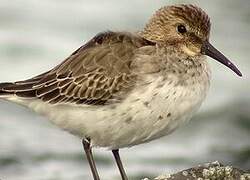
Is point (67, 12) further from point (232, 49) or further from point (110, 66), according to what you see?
point (110, 66)

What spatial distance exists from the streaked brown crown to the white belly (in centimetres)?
48

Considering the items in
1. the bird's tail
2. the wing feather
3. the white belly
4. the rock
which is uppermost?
the bird's tail

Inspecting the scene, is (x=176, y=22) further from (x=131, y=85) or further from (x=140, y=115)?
(x=140, y=115)

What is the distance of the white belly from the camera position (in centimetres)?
887

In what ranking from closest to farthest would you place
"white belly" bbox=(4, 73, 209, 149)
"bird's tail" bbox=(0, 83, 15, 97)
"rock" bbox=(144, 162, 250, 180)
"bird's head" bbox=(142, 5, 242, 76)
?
1. "white belly" bbox=(4, 73, 209, 149)
2. "rock" bbox=(144, 162, 250, 180)
3. "bird's head" bbox=(142, 5, 242, 76)
4. "bird's tail" bbox=(0, 83, 15, 97)

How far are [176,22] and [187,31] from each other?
130 millimetres

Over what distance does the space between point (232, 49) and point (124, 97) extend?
7.44 m

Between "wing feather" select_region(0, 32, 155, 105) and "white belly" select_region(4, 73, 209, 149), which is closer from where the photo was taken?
"white belly" select_region(4, 73, 209, 149)

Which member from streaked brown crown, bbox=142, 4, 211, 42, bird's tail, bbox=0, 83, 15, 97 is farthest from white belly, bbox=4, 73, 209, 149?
bird's tail, bbox=0, 83, 15, 97

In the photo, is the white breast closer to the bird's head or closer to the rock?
the bird's head

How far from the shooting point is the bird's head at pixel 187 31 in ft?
30.6

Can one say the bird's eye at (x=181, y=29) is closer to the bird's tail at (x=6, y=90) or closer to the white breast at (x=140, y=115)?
the white breast at (x=140, y=115)

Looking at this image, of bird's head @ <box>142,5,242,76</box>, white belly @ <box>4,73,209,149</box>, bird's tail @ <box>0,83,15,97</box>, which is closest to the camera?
white belly @ <box>4,73,209,149</box>

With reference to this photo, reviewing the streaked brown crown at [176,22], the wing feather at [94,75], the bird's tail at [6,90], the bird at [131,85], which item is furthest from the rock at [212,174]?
the bird's tail at [6,90]
